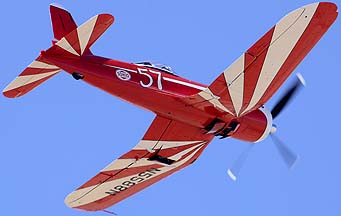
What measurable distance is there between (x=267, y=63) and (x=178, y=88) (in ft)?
7.76

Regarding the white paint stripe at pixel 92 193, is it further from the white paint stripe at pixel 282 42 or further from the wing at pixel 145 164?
the white paint stripe at pixel 282 42

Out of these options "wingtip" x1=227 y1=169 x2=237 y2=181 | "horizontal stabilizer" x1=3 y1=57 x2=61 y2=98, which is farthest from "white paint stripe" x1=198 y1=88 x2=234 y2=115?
"horizontal stabilizer" x1=3 y1=57 x2=61 y2=98

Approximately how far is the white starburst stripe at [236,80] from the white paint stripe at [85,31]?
306 cm

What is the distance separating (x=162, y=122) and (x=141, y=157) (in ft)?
4.97

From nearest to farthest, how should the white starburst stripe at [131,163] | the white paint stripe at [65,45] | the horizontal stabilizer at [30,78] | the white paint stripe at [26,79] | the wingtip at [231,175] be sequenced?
the white paint stripe at [65,45]
the horizontal stabilizer at [30,78]
the white paint stripe at [26,79]
the wingtip at [231,175]
the white starburst stripe at [131,163]

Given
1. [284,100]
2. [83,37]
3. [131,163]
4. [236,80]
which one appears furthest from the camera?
[131,163]

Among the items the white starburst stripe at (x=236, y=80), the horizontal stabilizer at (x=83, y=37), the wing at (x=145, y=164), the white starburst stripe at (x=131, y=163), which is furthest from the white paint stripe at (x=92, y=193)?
the horizontal stabilizer at (x=83, y=37)

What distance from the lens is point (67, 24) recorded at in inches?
723

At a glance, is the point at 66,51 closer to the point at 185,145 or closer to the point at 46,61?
the point at 46,61

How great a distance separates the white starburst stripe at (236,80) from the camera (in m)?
17.0

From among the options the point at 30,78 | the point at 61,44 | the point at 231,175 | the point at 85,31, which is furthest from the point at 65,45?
the point at 231,175

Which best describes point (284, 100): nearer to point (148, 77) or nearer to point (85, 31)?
point (148, 77)

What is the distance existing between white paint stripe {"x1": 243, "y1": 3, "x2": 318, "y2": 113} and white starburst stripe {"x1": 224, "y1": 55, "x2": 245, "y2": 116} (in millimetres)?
367

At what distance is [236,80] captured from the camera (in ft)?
56.9
